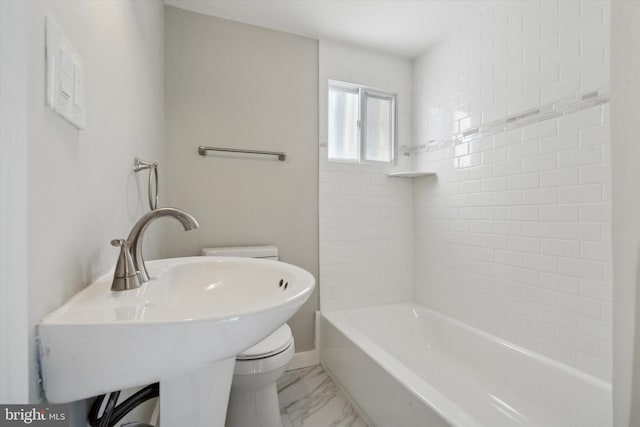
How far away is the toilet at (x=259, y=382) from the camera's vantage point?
1.33 m

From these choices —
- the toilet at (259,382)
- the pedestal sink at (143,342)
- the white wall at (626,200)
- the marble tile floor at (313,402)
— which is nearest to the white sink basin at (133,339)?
the pedestal sink at (143,342)

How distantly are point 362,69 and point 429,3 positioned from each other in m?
0.64

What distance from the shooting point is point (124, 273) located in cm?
72

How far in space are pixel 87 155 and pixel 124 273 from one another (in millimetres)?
304

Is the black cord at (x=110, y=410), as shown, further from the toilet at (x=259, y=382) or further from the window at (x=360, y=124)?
the window at (x=360, y=124)

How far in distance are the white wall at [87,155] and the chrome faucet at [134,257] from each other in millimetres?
70

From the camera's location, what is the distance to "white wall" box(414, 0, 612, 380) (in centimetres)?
134

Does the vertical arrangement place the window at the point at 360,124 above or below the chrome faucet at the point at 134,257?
above

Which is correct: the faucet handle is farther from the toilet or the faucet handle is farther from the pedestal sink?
the toilet

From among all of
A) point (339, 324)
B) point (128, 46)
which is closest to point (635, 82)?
point (128, 46)

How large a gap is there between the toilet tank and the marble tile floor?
851mm

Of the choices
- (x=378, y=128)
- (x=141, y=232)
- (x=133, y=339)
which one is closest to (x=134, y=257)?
(x=141, y=232)

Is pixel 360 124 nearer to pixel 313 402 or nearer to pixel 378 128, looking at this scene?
pixel 378 128

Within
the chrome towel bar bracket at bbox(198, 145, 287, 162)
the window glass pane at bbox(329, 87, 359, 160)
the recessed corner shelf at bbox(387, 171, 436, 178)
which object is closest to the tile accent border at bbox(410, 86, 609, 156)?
the recessed corner shelf at bbox(387, 171, 436, 178)
